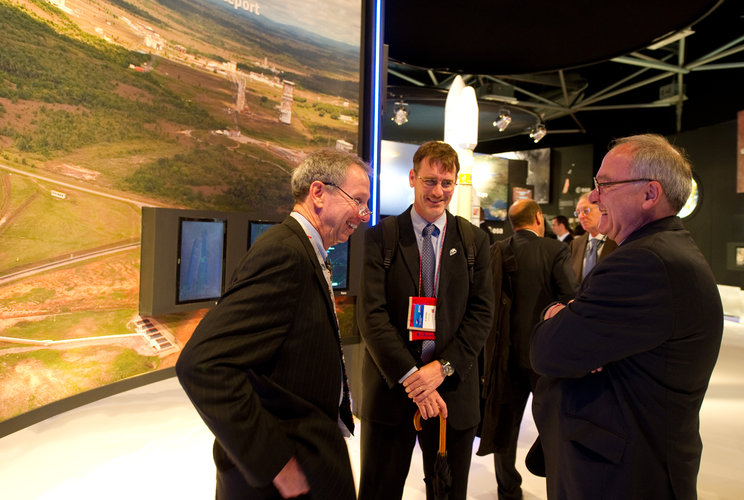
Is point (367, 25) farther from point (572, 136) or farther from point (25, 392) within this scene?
point (572, 136)

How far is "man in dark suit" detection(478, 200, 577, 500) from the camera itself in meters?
2.82

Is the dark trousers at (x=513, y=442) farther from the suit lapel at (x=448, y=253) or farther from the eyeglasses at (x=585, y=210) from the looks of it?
the eyeglasses at (x=585, y=210)

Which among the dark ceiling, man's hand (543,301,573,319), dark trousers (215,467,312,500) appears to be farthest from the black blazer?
the dark ceiling

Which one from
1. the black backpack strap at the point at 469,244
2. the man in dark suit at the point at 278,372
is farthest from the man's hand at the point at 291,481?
the black backpack strap at the point at 469,244

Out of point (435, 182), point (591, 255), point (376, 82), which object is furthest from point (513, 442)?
point (376, 82)

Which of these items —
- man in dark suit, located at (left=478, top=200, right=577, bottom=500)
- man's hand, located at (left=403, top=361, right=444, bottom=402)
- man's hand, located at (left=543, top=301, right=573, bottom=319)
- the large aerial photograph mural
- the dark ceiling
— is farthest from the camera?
the dark ceiling

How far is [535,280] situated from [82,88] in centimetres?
273

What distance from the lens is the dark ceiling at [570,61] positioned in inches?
201

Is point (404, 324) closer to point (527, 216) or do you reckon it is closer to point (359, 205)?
point (359, 205)

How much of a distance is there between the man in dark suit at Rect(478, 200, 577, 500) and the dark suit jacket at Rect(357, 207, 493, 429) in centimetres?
87

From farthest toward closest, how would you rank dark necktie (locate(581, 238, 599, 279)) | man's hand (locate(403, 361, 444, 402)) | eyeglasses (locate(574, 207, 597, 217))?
dark necktie (locate(581, 238, 599, 279)) → eyeglasses (locate(574, 207, 597, 217)) → man's hand (locate(403, 361, 444, 402))

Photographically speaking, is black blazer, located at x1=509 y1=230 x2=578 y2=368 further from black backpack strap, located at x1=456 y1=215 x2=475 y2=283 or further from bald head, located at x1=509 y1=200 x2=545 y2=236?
black backpack strap, located at x1=456 y1=215 x2=475 y2=283

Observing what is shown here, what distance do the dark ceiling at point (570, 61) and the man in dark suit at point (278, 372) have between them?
490 cm

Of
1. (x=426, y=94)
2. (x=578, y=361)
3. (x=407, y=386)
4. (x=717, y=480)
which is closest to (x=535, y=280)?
(x=407, y=386)
